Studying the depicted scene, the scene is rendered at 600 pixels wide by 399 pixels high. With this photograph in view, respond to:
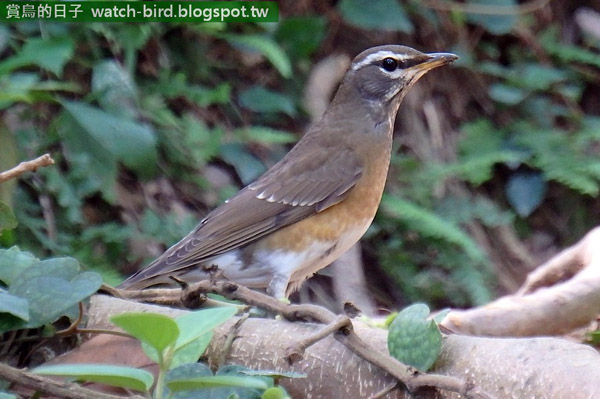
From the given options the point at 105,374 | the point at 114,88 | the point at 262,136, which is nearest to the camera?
the point at 105,374

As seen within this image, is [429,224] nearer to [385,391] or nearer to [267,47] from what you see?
[267,47]

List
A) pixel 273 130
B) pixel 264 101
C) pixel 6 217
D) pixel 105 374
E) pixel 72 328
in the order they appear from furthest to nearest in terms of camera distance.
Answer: pixel 264 101, pixel 273 130, pixel 6 217, pixel 72 328, pixel 105 374

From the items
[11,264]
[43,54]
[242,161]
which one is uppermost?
[43,54]

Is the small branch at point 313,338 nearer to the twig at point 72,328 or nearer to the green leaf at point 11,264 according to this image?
the twig at point 72,328

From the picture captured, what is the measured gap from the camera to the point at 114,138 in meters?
4.34

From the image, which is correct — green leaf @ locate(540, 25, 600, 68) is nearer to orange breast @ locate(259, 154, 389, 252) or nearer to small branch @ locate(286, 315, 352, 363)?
orange breast @ locate(259, 154, 389, 252)

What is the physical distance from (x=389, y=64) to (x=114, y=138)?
1.28 meters

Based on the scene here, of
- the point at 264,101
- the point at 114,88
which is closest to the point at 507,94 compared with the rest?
the point at 264,101

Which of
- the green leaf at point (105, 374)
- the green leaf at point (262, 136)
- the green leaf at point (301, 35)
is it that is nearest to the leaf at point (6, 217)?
the green leaf at point (105, 374)

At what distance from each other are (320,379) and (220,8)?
388 centimetres

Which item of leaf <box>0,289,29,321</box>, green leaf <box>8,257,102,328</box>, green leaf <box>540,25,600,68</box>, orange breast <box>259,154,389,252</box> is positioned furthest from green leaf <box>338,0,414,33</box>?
leaf <box>0,289,29,321</box>

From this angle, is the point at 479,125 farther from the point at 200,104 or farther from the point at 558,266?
the point at 558,266

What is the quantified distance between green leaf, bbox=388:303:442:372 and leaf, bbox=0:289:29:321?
0.63m

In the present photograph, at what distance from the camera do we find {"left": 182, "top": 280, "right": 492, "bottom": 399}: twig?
1487 millimetres
